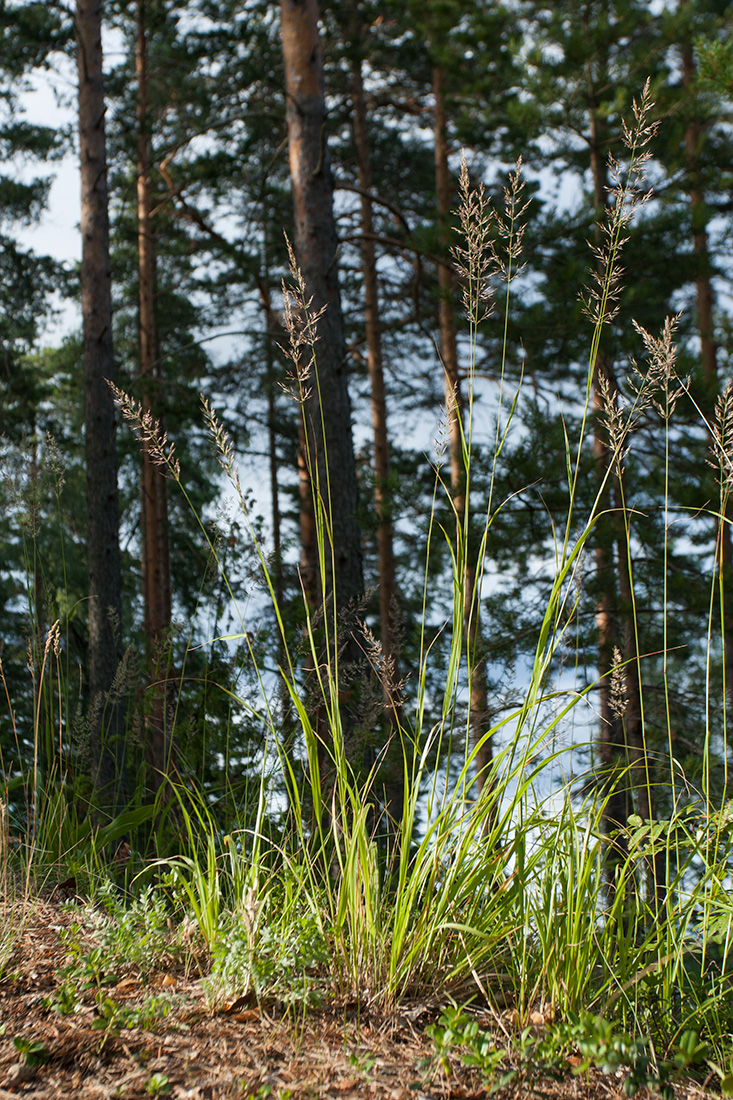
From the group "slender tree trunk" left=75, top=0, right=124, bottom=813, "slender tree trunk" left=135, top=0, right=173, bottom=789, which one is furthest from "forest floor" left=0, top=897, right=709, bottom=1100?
"slender tree trunk" left=135, top=0, right=173, bottom=789

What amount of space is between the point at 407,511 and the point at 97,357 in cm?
286

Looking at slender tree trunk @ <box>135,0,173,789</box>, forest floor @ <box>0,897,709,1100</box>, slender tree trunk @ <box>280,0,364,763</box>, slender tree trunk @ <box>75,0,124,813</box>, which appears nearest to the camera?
forest floor @ <box>0,897,709,1100</box>

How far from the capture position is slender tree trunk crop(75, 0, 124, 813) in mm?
6340

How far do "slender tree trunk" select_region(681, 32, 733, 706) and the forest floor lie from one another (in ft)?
3.90

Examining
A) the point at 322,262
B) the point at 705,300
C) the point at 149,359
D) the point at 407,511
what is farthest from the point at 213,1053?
the point at 705,300

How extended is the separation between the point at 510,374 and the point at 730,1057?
26.4ft

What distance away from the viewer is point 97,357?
657 centimetres

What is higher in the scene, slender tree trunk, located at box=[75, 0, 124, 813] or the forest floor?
slender tree trunk, located at box=[75, 0, 124, 813]

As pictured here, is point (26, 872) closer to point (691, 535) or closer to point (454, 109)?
point (691, 535)

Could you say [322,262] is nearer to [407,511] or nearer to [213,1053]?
[407,511]

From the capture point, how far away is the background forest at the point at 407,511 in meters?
1.69

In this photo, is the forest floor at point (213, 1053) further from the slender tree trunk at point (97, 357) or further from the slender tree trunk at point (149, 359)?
the slender tree trunk at point (149, 359)

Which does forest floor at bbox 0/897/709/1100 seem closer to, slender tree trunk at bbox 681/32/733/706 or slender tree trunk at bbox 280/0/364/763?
slender tree trunk at bbox 681/32/733/706

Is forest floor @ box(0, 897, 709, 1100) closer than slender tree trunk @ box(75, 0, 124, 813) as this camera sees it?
Yes
